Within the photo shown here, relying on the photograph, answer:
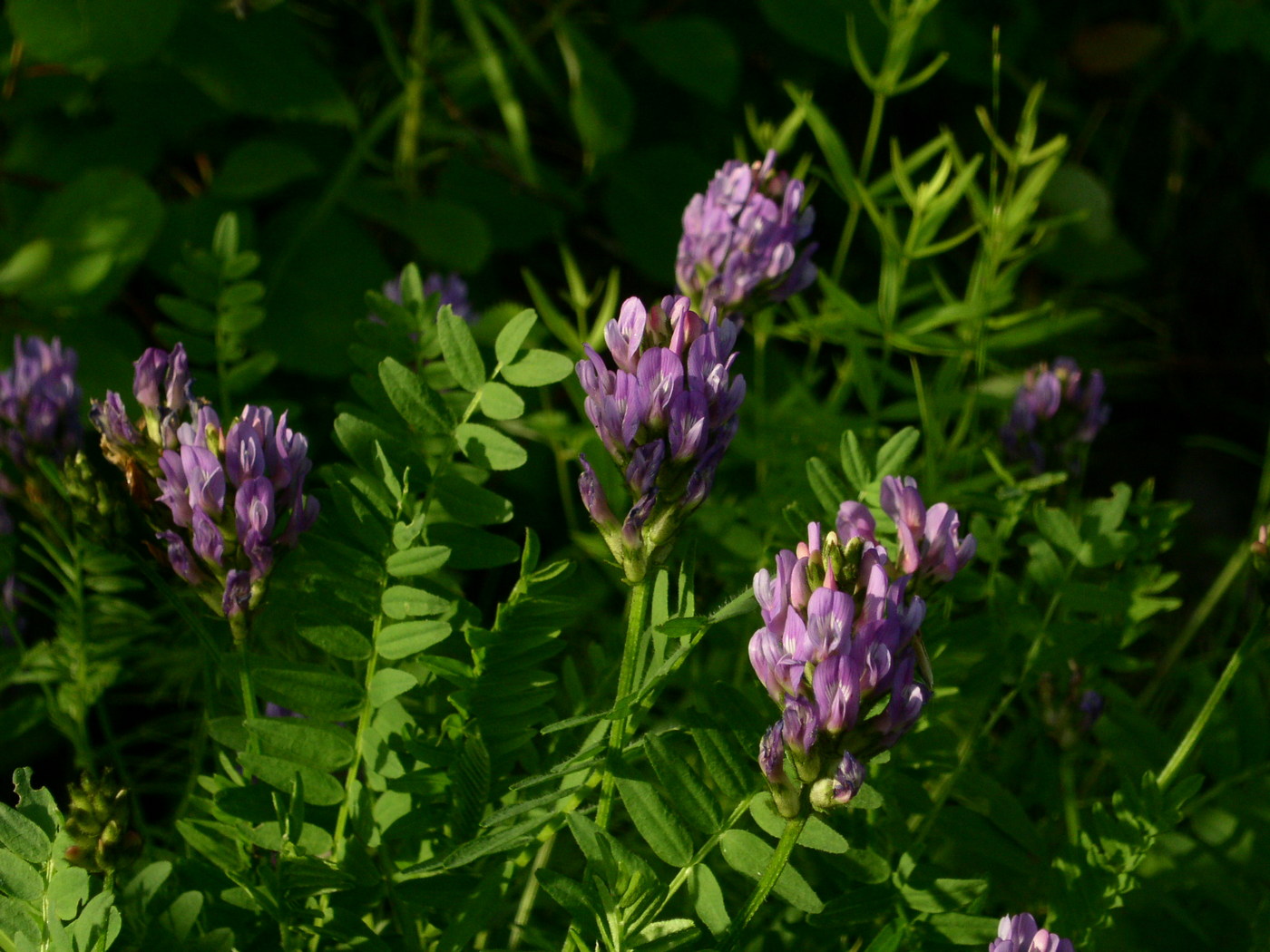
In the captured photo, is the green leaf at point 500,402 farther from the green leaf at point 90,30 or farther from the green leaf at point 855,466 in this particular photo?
the green leaf at point 90,30

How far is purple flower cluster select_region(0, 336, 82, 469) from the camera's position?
1.08 m

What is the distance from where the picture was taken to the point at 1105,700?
1324 millimetres

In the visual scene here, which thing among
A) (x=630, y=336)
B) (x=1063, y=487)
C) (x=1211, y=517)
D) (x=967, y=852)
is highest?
(x=630, y=336)

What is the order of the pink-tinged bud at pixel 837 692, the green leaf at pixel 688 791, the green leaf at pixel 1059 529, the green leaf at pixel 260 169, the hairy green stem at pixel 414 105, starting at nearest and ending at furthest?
the pink-tinged bud at pixel 837 692
the green leaf at pixel 688 791
the green leaf at pixel 1059 529
the green leaf at pixel 260 169
the hairy green stem at pixel 414 105

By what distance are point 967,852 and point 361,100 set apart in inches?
62.5

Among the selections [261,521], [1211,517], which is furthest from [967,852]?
[1211,517]

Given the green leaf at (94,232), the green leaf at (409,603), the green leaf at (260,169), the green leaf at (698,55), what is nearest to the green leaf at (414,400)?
the green leaf at (409,603)

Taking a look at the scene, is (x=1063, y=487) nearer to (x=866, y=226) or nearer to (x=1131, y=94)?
(x=866, y=226)

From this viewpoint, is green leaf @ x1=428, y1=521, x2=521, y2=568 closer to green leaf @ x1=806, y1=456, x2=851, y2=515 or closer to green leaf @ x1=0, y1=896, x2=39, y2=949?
green leaf @ x1=806, y1=456, x2=851, y2=515

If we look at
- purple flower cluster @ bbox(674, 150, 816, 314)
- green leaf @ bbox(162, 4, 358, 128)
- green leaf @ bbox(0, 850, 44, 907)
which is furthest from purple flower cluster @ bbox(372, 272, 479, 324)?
green leaf @ bbox(0, 850, 44, 907)

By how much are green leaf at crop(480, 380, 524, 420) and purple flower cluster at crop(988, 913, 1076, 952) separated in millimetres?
452

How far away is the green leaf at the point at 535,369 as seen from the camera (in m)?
0.91

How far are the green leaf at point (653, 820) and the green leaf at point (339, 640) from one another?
0.21 meters

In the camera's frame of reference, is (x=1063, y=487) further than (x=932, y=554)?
Yes
